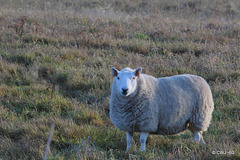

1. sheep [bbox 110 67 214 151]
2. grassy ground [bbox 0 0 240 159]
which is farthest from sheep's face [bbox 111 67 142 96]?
grassy ground [bbox 0 0 240 159]

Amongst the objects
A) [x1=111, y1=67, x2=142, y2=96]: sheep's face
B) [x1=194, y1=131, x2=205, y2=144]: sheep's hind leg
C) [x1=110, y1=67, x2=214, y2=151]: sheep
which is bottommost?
[x1=194, y1=131, x2=205, y2=144]: sheep's hind leg

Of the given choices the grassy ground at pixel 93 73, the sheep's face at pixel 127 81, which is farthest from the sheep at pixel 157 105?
the grassy ground at pixel 93 73

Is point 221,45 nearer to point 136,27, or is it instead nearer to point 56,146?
point 136,27

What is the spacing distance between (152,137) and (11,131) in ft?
6.55

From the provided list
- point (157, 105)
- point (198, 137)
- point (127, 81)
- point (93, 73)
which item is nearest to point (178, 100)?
point (157, 105)

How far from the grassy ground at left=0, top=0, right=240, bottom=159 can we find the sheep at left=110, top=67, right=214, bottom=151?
241mm

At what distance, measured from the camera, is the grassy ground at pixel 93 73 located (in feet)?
13.6

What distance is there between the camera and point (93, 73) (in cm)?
677

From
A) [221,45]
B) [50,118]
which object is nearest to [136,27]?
[221,45]

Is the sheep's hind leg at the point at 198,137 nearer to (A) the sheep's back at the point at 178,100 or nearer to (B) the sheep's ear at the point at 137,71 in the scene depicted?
(A) the sheep's back at the point at 178,100

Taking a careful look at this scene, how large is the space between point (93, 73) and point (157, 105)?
276 centimetres

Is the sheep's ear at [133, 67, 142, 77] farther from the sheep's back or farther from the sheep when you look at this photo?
the sheep's back

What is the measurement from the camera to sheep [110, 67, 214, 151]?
4.14 meters

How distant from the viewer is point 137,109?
4.18 m
